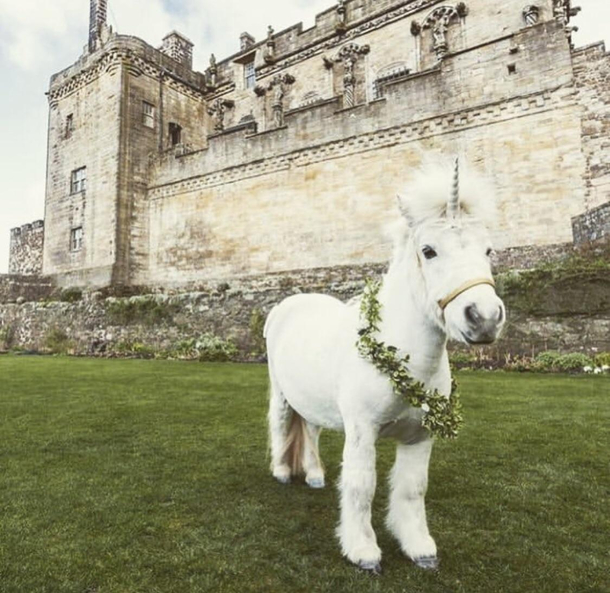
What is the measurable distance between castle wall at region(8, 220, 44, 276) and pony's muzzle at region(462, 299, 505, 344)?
Result: 35.6 metres

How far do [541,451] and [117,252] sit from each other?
22.2 metres

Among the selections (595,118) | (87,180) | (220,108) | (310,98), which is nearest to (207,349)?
(595,118)

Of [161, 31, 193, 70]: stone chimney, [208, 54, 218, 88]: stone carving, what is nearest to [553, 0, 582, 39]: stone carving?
[208, 54, 218, 88]: stone carving

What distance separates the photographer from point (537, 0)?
63.2ft

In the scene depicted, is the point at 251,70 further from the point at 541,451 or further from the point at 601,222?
the point at 541,451

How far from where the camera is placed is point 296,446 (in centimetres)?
417

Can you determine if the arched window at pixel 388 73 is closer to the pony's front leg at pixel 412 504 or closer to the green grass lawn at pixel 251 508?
the green grass lawn at pixel 251 508

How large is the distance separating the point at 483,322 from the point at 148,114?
2685 cm

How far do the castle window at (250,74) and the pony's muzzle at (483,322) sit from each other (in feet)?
96.0

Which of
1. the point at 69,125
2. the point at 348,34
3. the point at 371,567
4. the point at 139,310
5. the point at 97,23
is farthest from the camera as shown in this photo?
the point at 97,23

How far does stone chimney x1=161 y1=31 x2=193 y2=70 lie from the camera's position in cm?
2958

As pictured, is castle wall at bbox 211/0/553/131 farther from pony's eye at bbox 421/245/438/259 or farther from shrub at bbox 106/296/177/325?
pony's eye at bbox 421/245/438/259

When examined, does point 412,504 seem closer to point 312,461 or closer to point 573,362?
point 312,461

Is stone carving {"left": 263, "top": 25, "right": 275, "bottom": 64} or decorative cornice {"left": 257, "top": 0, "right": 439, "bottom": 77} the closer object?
decorative cornice {"left": 257, "top": 0, "right": 439, "bottom": 77}
